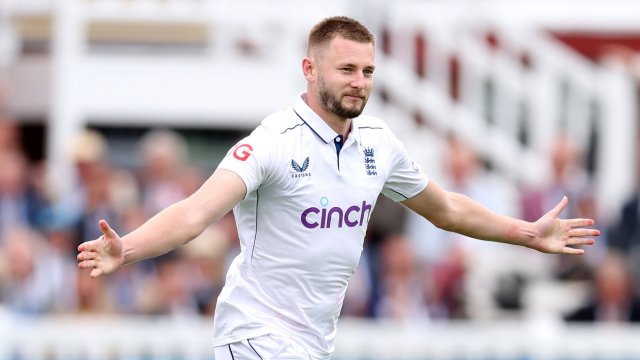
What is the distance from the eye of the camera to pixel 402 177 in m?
8.20

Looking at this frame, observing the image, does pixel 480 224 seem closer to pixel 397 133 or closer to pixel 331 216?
pixel 331 216

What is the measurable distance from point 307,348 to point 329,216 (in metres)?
0.64

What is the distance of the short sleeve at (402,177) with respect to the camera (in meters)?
8.12

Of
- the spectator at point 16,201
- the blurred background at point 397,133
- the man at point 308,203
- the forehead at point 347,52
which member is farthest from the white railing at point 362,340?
the forehead at point 347,52

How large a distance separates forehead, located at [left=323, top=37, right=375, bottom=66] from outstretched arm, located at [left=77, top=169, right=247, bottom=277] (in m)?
0.75

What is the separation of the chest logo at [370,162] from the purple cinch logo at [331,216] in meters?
0.16

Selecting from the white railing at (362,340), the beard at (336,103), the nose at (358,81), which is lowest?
the white railing at (362,340)

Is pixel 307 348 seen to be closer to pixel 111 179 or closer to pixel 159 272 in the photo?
pixel 159 272

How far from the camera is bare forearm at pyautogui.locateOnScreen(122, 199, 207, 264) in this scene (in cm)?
704

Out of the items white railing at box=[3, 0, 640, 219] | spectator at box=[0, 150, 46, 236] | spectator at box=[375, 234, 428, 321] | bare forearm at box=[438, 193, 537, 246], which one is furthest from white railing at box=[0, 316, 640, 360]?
bare forearm at box=[438, 193, 537, 246]

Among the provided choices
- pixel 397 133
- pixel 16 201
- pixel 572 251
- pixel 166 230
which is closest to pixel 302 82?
pixel 397 133

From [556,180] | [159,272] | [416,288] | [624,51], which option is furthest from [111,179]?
[624,51]

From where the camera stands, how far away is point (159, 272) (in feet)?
43.7

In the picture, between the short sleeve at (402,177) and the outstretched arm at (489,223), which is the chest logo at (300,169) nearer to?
the short sleeve at (402,177)
